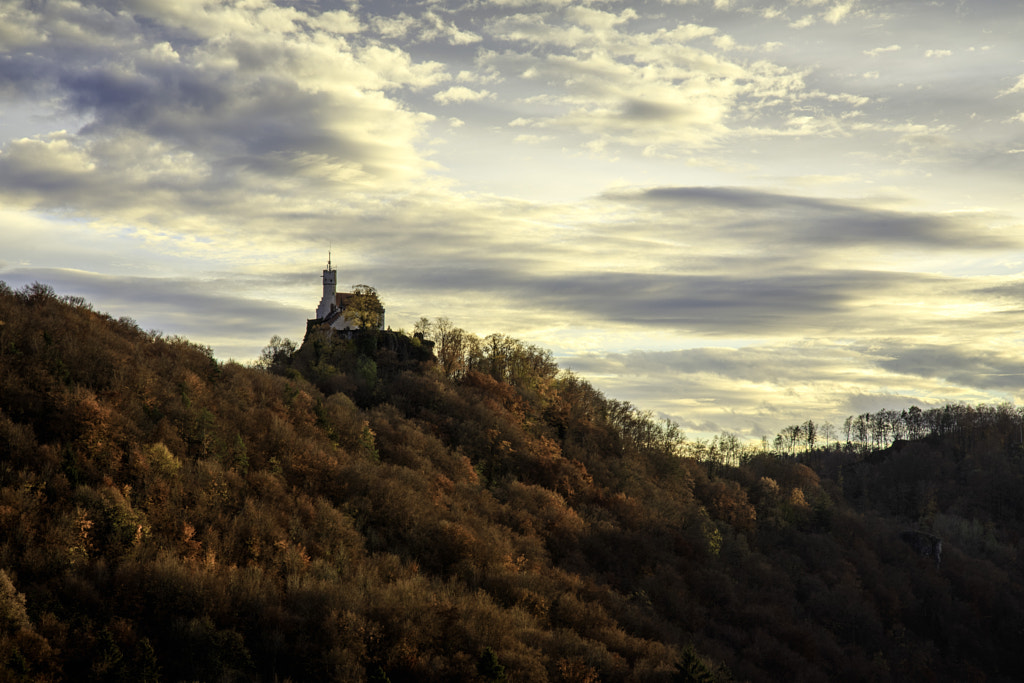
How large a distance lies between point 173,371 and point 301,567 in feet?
38.6

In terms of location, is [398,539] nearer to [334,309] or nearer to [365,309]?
[365,309]

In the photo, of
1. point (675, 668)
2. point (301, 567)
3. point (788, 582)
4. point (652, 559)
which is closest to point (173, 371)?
point (301, 567)

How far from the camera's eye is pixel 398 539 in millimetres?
29453

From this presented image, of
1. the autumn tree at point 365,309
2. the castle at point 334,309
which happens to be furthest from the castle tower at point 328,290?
the autumn tree at point 365,309

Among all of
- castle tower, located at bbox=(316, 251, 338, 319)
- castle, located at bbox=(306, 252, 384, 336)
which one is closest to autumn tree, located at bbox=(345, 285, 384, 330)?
castle, located at bbox=(306, 252, 384, 336)

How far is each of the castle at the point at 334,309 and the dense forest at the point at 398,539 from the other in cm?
631

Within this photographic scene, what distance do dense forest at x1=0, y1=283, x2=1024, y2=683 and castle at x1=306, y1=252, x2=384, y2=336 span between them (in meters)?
6.31

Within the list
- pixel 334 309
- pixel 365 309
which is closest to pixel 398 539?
pixel 365 309

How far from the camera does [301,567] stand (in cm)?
2356

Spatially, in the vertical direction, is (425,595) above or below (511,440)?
below

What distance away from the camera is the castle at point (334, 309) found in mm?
69438

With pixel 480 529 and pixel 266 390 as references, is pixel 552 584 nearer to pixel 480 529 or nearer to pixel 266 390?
pixel 480 529

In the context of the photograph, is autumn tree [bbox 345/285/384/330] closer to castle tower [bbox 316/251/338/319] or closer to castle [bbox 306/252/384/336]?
castle [bbox 306/252/384/336]

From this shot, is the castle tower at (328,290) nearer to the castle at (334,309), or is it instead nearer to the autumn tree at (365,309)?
the castle at (334,309)
